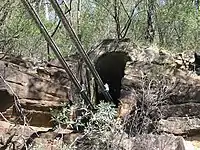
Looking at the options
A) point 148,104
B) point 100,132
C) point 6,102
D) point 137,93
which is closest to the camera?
point 100,132

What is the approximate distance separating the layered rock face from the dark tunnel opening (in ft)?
4.18

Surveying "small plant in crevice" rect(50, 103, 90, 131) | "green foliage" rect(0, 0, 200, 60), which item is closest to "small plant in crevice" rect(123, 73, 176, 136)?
"small plant in crevice" rect(50, 103, 90, 131)

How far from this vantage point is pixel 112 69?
962cm

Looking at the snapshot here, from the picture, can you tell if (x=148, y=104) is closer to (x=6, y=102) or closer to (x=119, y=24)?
(x=6, y=102)

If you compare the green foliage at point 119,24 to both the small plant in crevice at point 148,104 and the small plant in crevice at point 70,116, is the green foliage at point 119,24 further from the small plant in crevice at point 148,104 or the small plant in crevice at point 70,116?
the small plant in crevice at point 70,116

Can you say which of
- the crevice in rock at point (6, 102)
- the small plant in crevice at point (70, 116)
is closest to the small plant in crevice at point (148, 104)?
the small plant in crevice at point (70, 116)

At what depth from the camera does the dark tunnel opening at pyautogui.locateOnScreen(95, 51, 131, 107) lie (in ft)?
28.6

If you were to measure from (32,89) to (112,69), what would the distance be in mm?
2853

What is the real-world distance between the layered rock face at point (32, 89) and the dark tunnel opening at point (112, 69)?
1.27m

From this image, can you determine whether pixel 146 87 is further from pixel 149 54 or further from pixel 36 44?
pixel 36 44

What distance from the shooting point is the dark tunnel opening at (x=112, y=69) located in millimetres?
8703

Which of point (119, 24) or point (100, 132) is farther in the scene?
point (119, 24)

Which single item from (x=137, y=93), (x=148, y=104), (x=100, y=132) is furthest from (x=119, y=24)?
(x=100, y=132)

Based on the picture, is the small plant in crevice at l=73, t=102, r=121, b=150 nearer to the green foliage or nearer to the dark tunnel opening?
the dark tunnel opening
